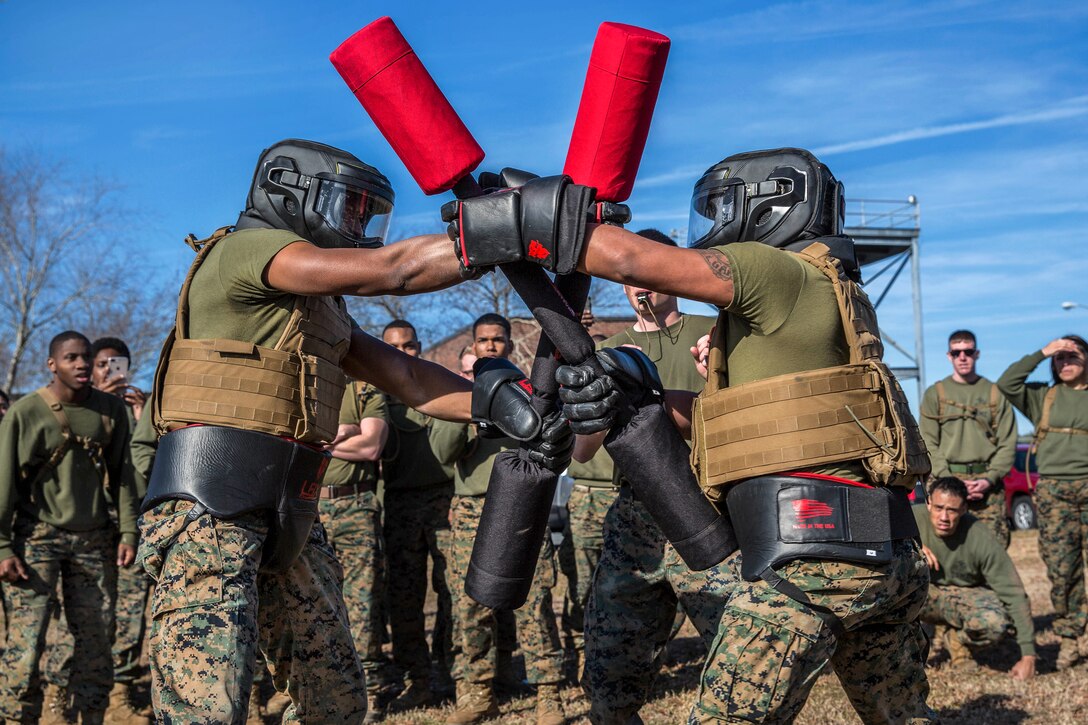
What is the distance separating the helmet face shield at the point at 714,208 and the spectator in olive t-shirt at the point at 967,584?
4.42 metres

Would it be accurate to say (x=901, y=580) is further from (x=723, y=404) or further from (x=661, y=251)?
(x=661, y=251)

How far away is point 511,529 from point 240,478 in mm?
1005

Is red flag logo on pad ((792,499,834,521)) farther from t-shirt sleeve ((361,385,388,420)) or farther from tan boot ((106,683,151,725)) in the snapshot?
tan boot ((106,683,151,725))

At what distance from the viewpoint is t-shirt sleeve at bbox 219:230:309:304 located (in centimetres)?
379

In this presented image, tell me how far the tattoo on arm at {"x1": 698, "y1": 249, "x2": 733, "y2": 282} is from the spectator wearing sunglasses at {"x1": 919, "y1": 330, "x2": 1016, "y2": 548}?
6.72 metres

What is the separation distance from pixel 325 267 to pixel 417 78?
29.1 inches

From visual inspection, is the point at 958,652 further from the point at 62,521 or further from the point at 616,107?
the point at 62,521

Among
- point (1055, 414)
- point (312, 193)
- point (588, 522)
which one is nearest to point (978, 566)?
point (1055, 414)

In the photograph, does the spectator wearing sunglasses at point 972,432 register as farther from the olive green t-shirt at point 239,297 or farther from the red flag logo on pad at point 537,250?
the olive green t-shirt at point 239,297

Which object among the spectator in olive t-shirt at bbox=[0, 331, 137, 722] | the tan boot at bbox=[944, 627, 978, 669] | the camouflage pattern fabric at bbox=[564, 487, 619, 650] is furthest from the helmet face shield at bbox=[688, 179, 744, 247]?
the tan boot at bbox=[944, 627, 978, 669]

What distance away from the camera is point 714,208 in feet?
13.1

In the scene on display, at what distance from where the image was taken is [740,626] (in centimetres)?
331

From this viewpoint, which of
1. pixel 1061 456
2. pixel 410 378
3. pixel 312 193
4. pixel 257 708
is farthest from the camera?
pixel 1061 456

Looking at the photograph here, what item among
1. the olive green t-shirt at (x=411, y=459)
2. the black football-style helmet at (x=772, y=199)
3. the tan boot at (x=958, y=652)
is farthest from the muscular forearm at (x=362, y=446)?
the tan boot at (x=958, y=652)
